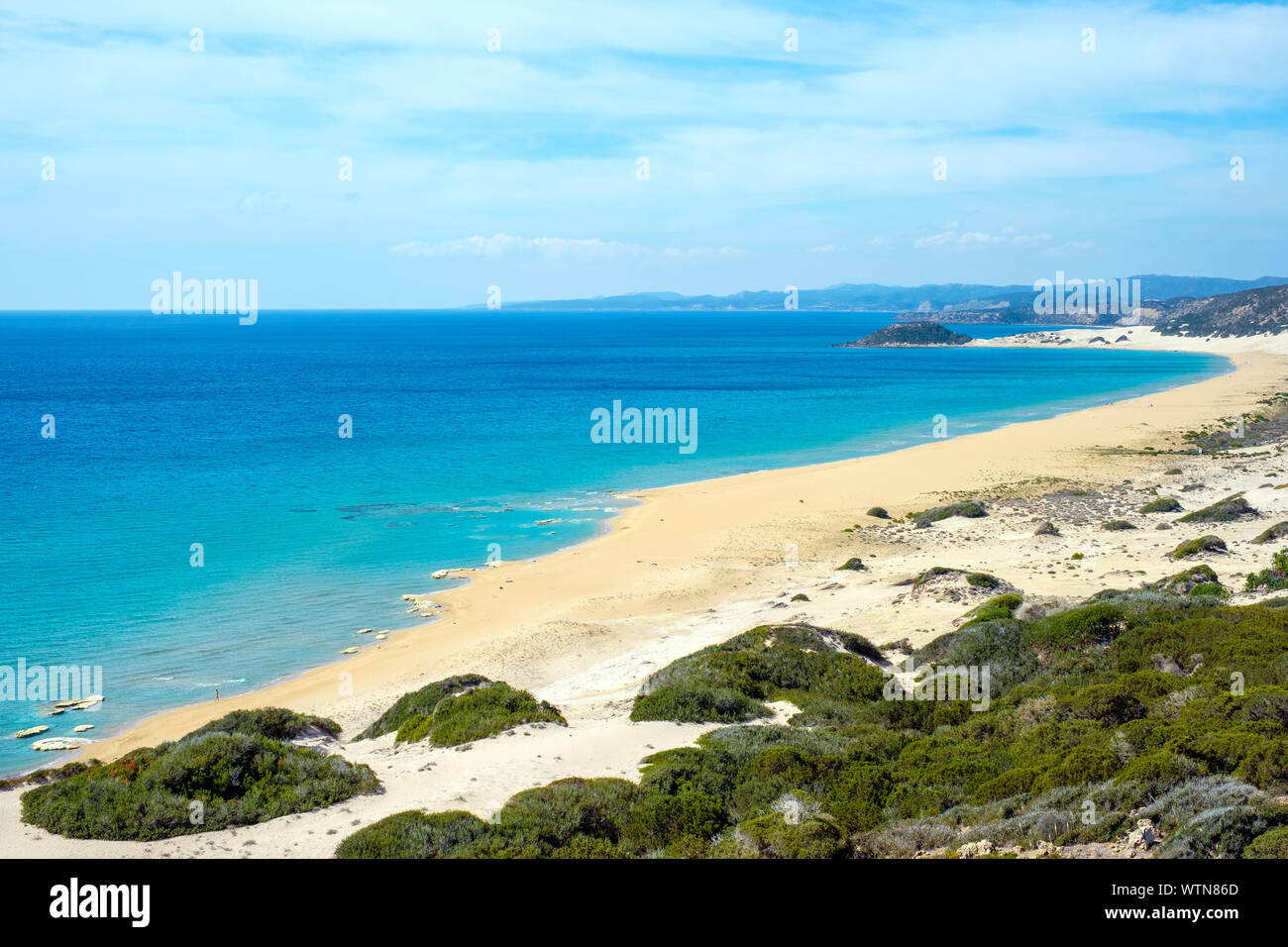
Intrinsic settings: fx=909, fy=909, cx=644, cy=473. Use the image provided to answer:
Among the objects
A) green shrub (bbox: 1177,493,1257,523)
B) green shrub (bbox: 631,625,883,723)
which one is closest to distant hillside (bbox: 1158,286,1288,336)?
green shrub (bbox: 1177,493,1257,523)

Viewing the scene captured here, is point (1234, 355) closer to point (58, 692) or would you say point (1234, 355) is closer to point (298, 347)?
point (58, 692)

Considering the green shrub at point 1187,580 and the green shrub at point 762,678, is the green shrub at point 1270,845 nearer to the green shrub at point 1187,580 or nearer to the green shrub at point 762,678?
the green shrub at point 762,678

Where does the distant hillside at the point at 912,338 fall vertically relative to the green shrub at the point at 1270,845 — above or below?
above

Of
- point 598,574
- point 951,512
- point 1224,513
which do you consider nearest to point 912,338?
point 951,512

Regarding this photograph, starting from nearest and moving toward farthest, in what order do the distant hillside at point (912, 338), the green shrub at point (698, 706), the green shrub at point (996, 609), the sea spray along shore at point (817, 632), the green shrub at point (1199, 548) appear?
the sea spray along shore at point (817, 632) < the green shrub at point (698, 706) < the green shrub at point (996, 609) < the green shrub at point (1199, 548) < the distant hillside at point (912, 338)

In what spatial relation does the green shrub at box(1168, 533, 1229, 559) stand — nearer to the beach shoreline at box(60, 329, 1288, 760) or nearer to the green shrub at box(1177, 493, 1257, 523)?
the green shrub at box(1177, 493, 1257, 523)

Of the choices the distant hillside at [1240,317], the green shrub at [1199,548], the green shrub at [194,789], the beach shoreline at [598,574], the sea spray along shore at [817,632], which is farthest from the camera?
the distant hillside at [1240,317]

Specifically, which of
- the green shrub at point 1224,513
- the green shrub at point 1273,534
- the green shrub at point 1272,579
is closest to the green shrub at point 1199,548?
the green shrub at point 1273,534
